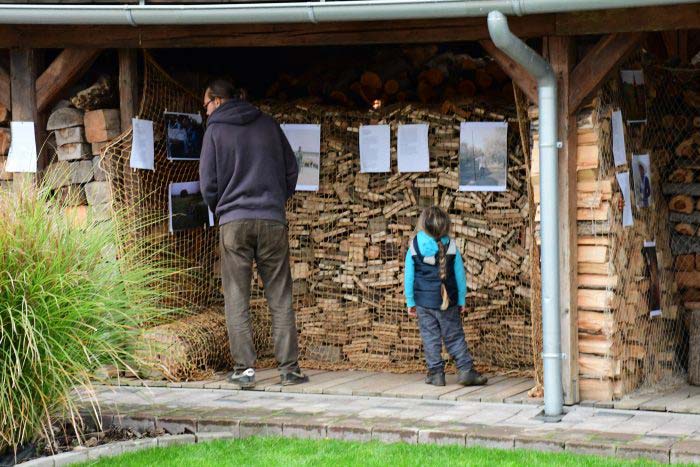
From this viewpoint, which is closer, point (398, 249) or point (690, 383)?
point (690, 383)

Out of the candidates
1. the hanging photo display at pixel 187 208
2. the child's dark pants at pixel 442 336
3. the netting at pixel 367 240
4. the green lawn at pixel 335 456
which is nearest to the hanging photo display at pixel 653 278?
the netting at pixel 367 240

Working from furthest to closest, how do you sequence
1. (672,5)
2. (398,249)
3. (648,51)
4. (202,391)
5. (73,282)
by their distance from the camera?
(398,249) < (648,51) < (202,391) < (672,5) < (73,282)

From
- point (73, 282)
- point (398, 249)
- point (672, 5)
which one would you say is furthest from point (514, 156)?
point (73, 282)

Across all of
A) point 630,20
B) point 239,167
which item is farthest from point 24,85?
point 630,20

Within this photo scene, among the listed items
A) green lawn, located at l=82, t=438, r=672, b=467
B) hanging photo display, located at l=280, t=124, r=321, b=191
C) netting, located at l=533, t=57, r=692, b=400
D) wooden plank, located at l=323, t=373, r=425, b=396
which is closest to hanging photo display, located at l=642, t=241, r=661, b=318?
netting, located at l=533, t=57, r=692, b=400

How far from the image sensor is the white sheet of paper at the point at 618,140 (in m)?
7.80

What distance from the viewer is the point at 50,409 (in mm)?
6332

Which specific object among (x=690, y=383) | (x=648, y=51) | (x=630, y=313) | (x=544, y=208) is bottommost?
(x=690, y=383)

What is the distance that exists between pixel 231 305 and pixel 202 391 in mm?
648

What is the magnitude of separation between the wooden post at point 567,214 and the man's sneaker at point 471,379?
0.86 meters

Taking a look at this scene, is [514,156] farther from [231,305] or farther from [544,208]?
[231,305]

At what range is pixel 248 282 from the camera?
27.5 feet

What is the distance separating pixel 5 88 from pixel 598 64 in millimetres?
4354

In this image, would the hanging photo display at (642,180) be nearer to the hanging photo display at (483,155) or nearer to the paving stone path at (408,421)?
the hanging photo display at (483,155)
